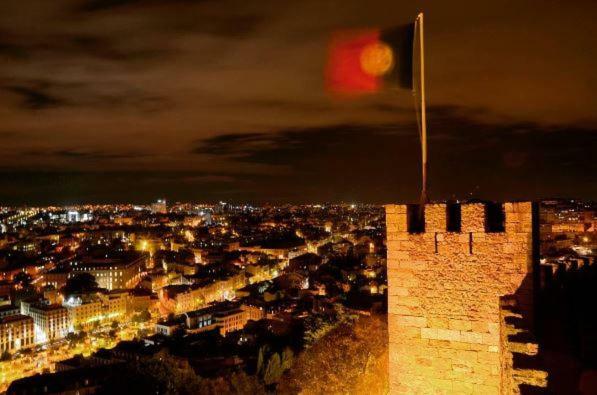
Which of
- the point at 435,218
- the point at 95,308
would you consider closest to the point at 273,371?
the point at 435,218

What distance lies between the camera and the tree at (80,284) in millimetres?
76625

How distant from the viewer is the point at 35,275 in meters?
94.9

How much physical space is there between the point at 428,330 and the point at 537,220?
1466 mm

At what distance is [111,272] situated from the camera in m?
91.8

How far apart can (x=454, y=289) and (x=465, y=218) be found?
2.27 ft

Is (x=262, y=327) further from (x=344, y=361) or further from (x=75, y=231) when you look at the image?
(x=75, y=231)

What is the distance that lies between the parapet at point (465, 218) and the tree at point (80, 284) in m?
76.3

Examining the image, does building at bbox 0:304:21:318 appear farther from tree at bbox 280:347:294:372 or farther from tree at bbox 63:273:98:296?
tree at bbox 280:347:294:372

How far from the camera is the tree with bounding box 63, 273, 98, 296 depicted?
76.6 m

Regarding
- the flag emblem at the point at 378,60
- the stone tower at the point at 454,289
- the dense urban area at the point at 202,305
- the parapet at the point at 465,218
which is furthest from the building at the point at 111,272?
the parapet at the point at 465,218

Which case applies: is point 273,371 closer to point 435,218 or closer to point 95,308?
point 435,218

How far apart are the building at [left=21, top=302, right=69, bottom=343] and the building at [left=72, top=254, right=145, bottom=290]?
72.8 ft

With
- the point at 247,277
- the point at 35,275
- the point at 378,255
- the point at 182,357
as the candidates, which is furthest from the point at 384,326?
the point at 35,275

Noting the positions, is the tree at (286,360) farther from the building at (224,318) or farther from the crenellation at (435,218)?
the building at (224,318)
